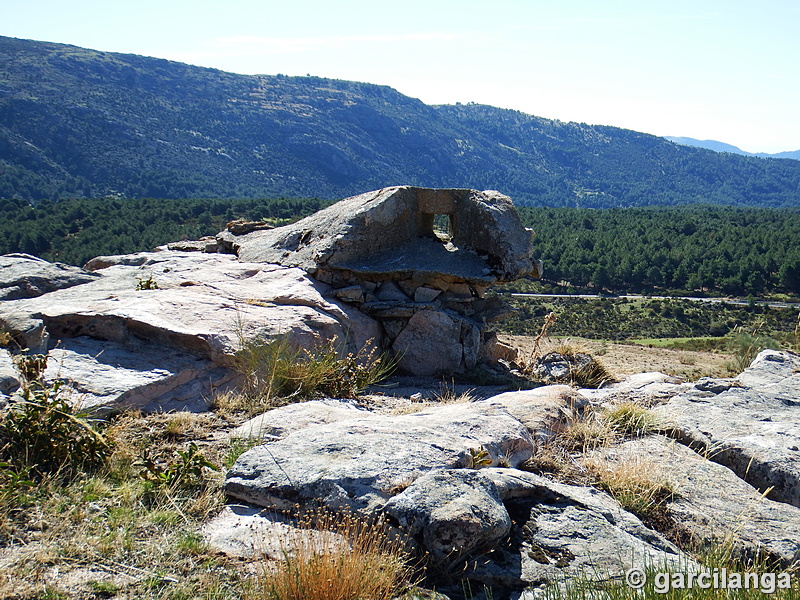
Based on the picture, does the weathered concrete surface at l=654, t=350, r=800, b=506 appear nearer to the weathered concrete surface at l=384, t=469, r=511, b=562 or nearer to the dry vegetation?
the dry vegetation

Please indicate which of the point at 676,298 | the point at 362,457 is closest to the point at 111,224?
the point at 676,298

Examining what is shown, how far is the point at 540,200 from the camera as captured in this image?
6398 inches

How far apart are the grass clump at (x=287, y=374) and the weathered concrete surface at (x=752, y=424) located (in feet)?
9.39

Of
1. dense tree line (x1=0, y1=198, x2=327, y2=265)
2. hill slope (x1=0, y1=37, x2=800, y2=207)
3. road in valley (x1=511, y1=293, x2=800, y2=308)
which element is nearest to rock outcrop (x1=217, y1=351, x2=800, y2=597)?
dense tree line (x1=0, y1=198, x2=327, y2=265)

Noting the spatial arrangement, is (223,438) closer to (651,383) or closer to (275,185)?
(651,383)

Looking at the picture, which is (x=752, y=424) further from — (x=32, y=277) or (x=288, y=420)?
(x=32, y=277)

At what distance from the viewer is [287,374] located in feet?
18.6

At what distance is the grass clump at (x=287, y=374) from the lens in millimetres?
5527

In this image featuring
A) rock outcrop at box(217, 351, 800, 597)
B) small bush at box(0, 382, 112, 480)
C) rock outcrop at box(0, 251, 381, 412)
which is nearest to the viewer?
rock outcrop at box(217, 351, 800, 597)

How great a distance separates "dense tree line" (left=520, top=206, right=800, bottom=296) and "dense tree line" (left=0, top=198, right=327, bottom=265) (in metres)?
21.6

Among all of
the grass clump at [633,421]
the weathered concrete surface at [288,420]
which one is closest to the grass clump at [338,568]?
the weathered concrete surface at [288,420]

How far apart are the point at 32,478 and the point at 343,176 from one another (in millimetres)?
134109

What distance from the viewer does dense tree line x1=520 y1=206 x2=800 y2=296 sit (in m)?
49.4

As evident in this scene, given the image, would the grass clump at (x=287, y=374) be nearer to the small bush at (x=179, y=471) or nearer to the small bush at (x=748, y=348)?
the small bush at (x=179, y=471)
